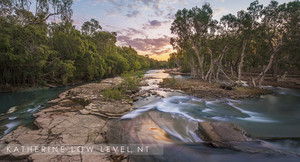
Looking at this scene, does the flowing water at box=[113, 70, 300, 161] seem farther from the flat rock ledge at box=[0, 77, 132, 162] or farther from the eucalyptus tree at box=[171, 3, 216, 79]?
the eucalyptus tree at box=[171, 3, 216, 79]

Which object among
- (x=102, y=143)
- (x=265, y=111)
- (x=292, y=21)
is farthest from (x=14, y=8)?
(x=292, y=21)

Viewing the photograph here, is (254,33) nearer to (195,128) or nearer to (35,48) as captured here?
(195,128)

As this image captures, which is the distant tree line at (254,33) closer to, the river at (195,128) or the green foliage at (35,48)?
the river at (195,128)

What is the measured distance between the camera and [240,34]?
15.5 meters

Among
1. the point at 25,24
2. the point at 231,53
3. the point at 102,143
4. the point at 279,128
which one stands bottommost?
the point at 279,128

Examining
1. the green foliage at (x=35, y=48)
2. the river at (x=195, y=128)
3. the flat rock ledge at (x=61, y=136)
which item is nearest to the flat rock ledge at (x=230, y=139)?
the river at (x=195, y=128)

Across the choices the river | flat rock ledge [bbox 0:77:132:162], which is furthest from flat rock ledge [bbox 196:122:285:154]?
flat rock ledge [bbox 0:77:132:162]

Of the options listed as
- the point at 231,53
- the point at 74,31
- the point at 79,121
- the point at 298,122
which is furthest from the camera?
the point at 231,53

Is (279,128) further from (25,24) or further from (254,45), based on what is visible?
(25,24)

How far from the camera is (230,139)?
13.5 ft

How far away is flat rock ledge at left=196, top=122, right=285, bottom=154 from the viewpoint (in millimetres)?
3883

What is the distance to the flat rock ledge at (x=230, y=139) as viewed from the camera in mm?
3883

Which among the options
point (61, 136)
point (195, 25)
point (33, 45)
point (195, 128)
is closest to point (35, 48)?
point (33, 45)

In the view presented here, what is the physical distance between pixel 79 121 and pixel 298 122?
1129 centimetres
